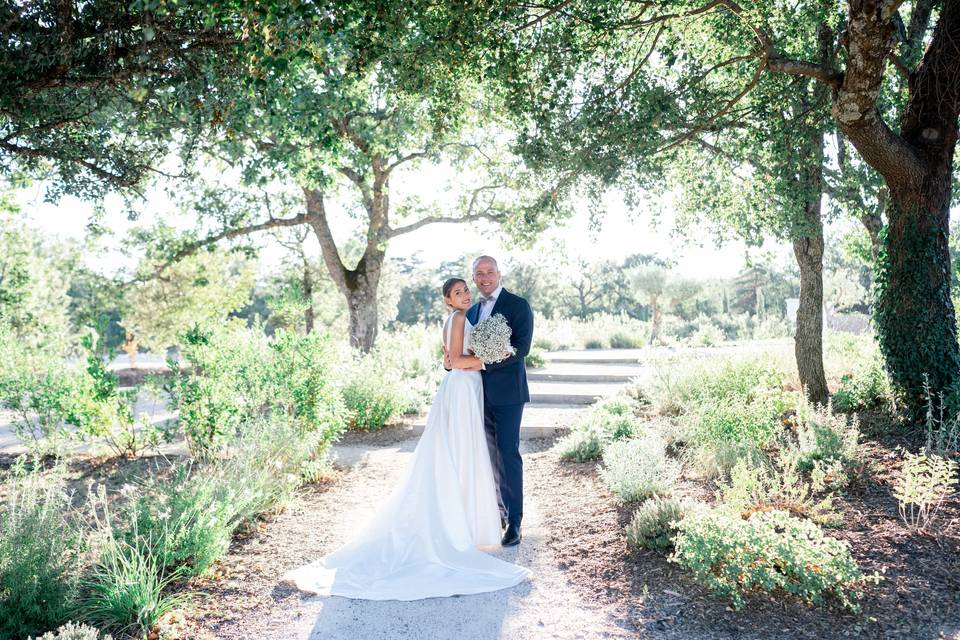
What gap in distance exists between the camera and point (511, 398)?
198 inches

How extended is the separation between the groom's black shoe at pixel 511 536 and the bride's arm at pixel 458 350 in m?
1.31

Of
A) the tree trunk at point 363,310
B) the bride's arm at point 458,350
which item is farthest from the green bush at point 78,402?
the tree trunk at point 363,310

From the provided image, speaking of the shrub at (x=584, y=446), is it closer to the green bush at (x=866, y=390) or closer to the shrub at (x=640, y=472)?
the shrub at (x=640, y=472)

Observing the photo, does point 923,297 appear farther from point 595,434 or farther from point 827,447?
point 595,434

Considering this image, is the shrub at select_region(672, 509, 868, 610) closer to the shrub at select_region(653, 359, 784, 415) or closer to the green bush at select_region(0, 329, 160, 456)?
the shrub at select_region(653, 359, 784, 415)

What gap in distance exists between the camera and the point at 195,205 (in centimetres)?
1342

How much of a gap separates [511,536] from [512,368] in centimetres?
134

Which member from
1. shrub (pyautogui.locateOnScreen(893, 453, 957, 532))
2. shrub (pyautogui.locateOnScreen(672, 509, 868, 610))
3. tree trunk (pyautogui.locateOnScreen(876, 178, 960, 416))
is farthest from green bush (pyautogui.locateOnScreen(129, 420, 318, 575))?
tree trunk (pyautogui.locateOnScreen(876, 178, 960, 416))

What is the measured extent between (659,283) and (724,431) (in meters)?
20.2

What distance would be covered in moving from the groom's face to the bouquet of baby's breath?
32cm

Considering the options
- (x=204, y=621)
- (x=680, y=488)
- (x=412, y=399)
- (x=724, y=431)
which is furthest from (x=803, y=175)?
(x=204, y=621)

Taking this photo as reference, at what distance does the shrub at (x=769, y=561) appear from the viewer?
3527 mm

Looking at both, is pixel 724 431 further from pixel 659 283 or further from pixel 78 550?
pixel 659 283

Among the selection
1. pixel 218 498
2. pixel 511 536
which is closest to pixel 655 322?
pixel 511 536
